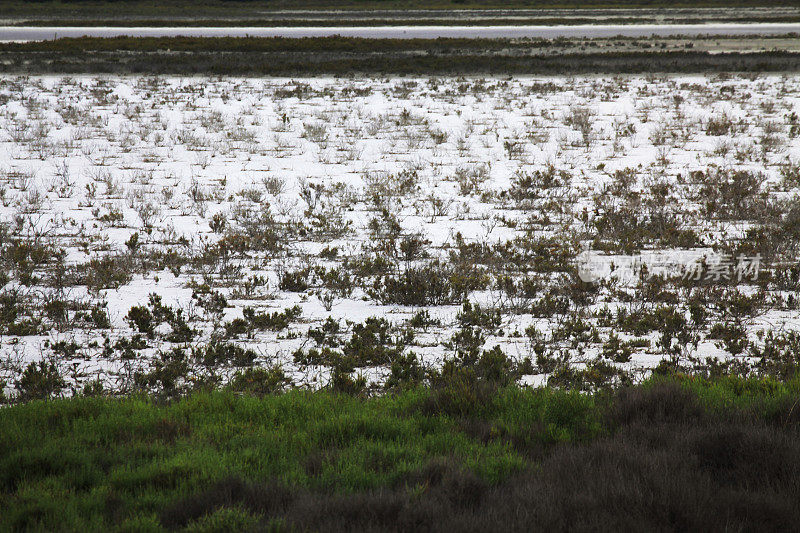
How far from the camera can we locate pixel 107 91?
21656mm

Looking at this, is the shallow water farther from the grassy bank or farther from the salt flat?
the grassy bank

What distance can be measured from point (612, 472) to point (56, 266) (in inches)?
286

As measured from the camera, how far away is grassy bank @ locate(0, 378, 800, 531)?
314 cm

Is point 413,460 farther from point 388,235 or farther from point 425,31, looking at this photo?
point 425,31

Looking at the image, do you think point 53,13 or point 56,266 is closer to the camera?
point 56,266

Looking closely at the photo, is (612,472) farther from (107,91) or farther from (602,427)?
(107,91)

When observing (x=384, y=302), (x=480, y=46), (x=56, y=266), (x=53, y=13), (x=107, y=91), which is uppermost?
(x=53, y=13)

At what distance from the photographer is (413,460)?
12.5ft

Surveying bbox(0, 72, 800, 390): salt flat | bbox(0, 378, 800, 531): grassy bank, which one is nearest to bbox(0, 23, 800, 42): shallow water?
bbox(0, 72, 800, 390): salt flat

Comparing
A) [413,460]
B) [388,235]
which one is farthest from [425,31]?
[413,460]

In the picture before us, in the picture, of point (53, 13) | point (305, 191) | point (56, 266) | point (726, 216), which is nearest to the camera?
point (56, 266)

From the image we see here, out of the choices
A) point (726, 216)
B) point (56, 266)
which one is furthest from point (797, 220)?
point (56, 266)

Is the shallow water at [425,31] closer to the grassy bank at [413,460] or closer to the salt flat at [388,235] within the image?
the salt flat at [388,235]

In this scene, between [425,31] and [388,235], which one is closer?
[388,235]
